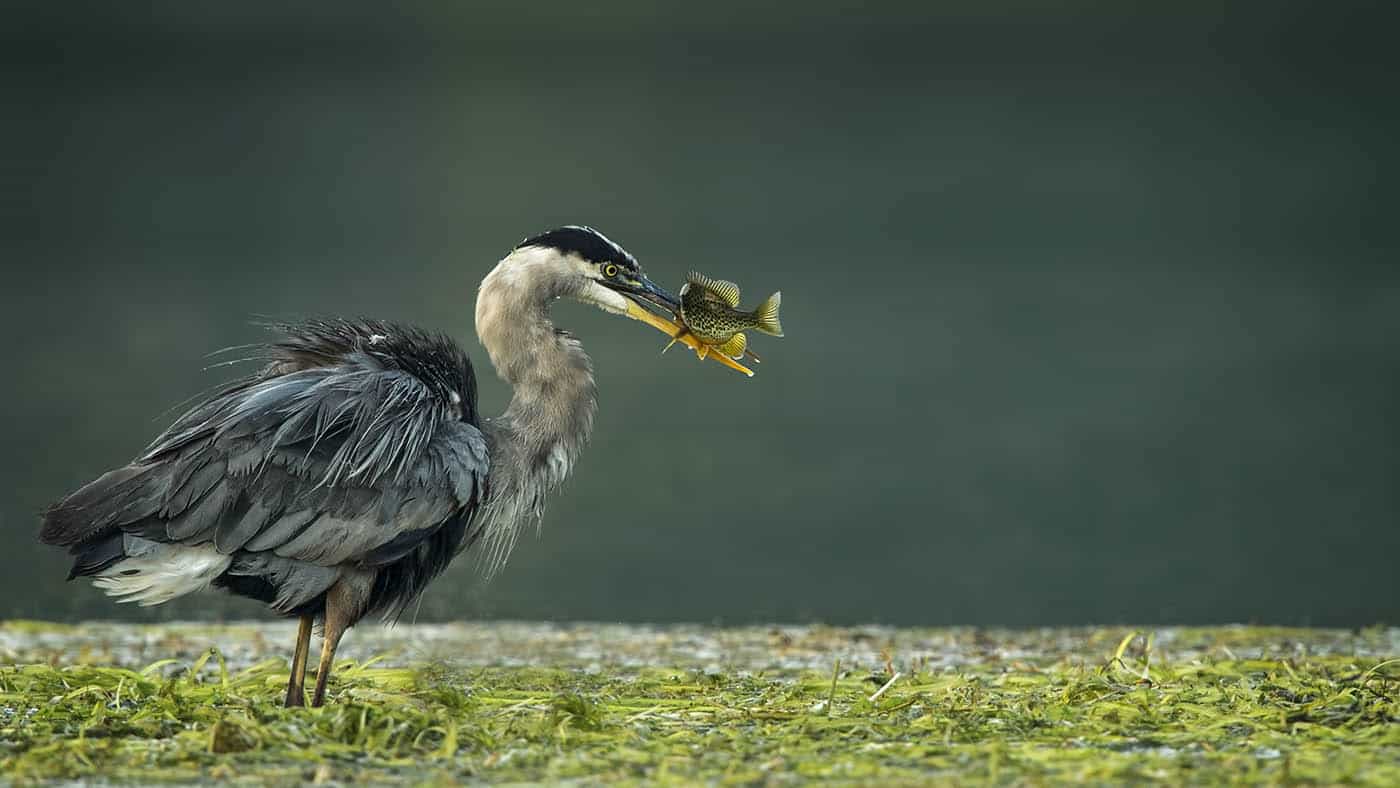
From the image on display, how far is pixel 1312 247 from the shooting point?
34.2 m

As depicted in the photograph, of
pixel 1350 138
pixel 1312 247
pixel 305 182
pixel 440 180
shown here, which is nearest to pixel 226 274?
pixel 305 182

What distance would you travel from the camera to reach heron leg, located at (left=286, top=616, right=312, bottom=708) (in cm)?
742

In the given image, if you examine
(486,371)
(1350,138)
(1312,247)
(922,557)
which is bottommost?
(922,557)

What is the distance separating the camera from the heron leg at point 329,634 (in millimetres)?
7430

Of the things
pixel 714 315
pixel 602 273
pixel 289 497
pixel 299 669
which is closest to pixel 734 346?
pixel 714 315

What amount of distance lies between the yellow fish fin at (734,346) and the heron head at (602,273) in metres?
0.31

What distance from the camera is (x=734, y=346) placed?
354 inches

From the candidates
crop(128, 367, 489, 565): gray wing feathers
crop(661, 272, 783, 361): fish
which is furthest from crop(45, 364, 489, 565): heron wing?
crop(661, 272, 783, 361): fish

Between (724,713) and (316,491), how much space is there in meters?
1.92

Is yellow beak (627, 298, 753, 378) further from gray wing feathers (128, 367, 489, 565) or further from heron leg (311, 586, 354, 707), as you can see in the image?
heron leg (311, 586, 354, 707)

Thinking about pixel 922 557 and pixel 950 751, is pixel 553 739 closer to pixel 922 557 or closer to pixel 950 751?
pixel 950 751

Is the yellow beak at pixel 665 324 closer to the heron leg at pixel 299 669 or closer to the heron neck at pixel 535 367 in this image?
the heron neck at pixel 535 367

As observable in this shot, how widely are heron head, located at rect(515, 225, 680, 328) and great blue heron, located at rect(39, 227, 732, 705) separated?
752 millimetres

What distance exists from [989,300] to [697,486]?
46.7 feet
